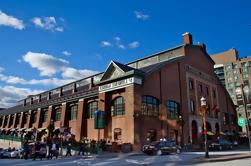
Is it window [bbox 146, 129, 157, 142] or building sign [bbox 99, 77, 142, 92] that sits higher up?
building sign [bbox 99, 77, 142, 92]

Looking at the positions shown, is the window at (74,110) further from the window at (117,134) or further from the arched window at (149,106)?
the arched window at (149,106)

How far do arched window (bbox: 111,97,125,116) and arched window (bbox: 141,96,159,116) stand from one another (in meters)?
2.59

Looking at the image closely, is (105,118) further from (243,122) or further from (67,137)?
(243,122)

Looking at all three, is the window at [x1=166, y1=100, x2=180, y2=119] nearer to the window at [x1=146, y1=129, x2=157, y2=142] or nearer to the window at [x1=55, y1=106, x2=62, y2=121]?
the window at [x1=146, y1=129, x2=157, y2=142]

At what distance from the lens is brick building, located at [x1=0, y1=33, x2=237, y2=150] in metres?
33.8

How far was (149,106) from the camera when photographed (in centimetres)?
3528

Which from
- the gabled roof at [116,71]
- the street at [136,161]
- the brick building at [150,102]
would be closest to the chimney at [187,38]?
the brick building at [150,102]

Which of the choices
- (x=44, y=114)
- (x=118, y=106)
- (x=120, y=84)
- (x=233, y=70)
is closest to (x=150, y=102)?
(x=118, y=106)

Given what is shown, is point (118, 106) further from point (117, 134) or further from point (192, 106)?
point (192, 106)

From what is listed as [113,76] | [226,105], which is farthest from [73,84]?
[226,105]

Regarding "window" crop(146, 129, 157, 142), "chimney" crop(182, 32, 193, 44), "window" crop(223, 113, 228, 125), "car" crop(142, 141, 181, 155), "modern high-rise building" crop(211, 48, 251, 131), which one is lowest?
"car" crop(142, 141, 181, 155)

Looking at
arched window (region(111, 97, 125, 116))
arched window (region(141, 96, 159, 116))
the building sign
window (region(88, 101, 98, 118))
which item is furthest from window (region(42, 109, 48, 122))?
arched window (region(141, 96, 159, 116))

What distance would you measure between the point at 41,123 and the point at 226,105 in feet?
117

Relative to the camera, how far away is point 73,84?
54969 mm
